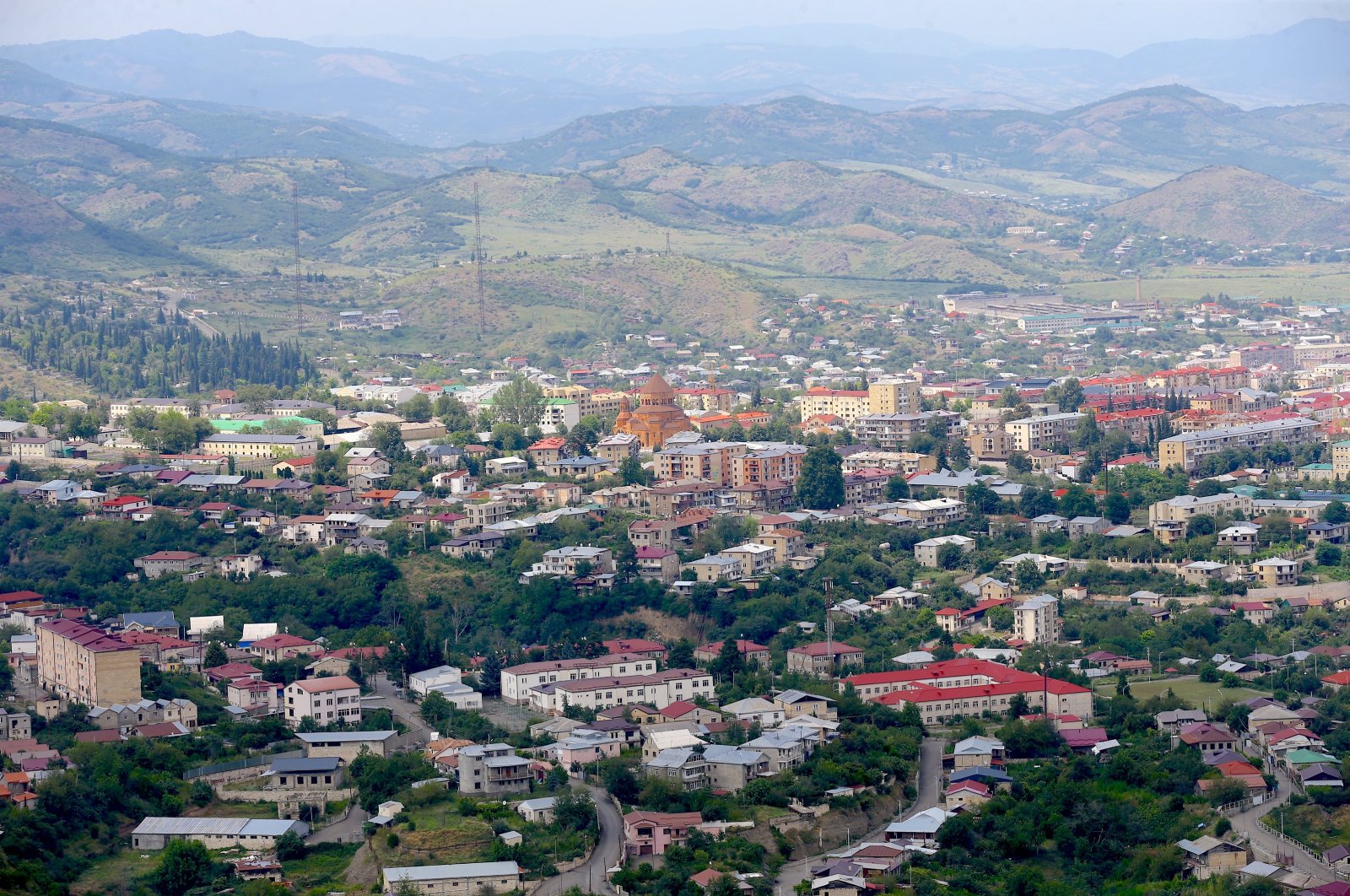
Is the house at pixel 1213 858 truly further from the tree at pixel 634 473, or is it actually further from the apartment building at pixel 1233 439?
the apartment building at pixel 1233 439

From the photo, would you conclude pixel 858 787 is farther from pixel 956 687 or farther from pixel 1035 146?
pixel 1035 146

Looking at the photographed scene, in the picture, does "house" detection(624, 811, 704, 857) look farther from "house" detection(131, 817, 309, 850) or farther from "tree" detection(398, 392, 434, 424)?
"tree" detection(398, 392, 434, 424)

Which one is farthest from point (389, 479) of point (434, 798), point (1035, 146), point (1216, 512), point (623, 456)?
point (1035, 146)

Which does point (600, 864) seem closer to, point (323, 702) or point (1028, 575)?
point (323, 702)

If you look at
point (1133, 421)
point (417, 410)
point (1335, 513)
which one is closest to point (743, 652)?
point (1335, 513)

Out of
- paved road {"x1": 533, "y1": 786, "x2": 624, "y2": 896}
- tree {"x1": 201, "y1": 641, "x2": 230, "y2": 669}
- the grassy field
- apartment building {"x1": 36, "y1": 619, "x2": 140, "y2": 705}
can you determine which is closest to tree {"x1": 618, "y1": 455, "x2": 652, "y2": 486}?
tree {"x1": 201, "y1": 641, "x2": 230, "y2": 669}

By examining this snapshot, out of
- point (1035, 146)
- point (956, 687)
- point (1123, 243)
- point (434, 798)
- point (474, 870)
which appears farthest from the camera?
point (1035, 146)
